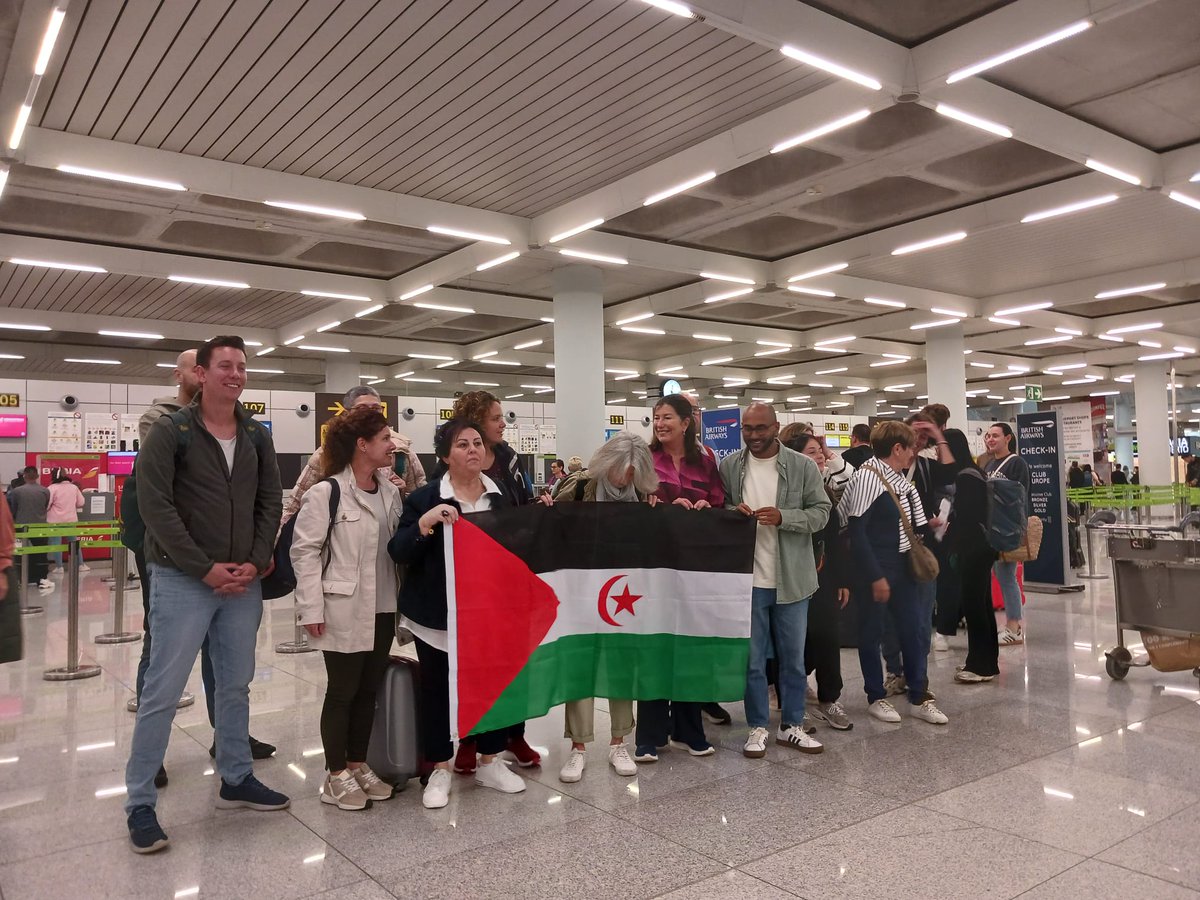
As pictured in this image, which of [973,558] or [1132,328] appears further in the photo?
[1132,328]

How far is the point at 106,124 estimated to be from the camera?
8.31 meters

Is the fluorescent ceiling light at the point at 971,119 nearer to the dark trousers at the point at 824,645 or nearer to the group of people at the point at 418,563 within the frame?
the group of people at the point at 418,563

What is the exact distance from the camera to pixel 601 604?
4266mm

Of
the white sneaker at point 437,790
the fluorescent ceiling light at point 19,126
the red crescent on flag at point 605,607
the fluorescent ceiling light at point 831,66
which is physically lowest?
the white sneaker at point 437,790

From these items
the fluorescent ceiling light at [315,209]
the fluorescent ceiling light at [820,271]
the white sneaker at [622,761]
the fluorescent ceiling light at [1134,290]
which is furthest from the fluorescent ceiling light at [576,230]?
the fluorescent ceiling light at [1134,290]

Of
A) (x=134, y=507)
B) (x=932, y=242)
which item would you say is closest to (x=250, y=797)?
(x=134, y=507)

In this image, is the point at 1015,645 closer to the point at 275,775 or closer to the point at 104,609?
the point at 275,775

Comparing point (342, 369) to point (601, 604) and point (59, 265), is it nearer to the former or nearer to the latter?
point (59, 265)

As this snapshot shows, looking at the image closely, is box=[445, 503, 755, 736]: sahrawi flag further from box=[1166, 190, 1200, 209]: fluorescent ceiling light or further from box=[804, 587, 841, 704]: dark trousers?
box=[1166, 190, 1200, 209]: fluorescent ceiling light

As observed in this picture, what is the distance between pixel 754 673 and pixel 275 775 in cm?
247

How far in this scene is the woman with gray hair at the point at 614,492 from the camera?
13.6 feet

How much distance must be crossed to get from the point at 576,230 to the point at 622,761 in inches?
326

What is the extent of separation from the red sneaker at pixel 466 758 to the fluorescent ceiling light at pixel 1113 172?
8.77 m

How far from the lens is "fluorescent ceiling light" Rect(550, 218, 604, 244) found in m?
10.8
